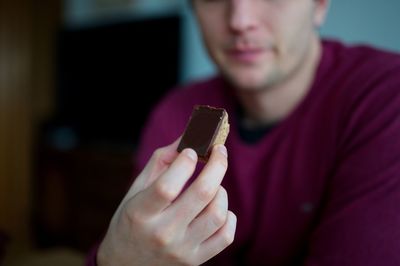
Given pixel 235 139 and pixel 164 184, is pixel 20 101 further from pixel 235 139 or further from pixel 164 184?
pixel 164 184

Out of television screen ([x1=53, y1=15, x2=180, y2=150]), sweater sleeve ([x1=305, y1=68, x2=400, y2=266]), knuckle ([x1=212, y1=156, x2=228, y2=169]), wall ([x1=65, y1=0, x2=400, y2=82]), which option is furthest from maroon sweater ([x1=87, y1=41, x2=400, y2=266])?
television screen ([x1=53, y1=15, x2=180, y2=150])

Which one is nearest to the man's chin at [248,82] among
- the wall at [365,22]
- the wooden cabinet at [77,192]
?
the wall at [365,22]

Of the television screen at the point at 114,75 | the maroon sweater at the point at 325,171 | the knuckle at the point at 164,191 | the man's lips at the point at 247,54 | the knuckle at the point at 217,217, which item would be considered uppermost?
the knuckle at the point at 164,191

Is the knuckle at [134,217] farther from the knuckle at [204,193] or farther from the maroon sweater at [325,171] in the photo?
the maroon sweater at [325,171]

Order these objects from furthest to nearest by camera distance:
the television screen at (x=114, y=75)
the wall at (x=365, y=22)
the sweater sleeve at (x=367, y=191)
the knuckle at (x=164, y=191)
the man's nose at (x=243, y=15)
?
1. the television screen at (x=114, y=75)
2. the wall at (x=365, y=22)
3. the man's nose at (x=243, y=15)
4. the sweater sleeve at (x=367, y=191)
5. the knuckle at (x=164, y=191)

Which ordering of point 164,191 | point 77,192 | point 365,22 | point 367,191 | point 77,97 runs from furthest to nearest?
1. point 77,97
2. point 77,192
3. point 365,22
4. point 367,191
5. point 164,191

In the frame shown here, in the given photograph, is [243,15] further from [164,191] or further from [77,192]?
[77,192]

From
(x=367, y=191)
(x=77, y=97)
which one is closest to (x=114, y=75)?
(x=77, y=97)

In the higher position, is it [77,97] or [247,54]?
[247,54]
